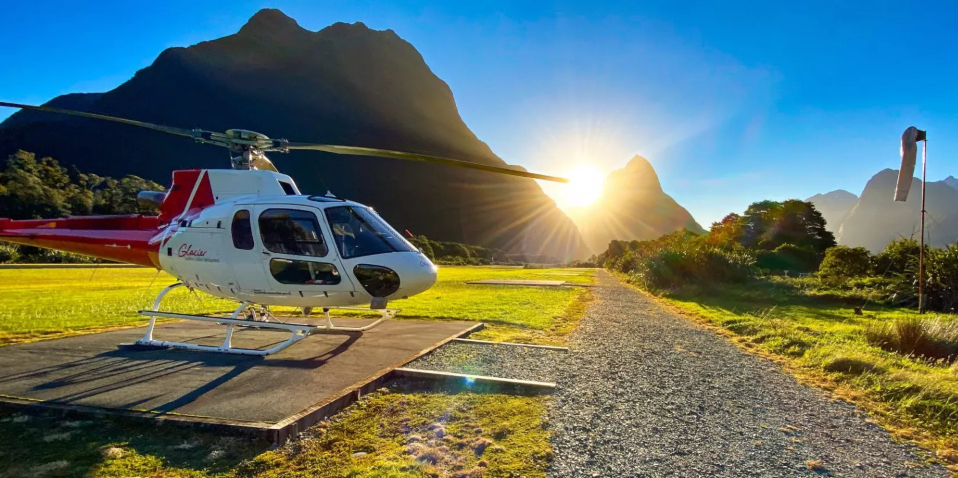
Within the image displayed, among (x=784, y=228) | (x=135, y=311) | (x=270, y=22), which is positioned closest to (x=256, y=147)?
(x=135, y=311)

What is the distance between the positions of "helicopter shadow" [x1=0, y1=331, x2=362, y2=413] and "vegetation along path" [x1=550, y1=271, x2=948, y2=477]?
12.8 feet

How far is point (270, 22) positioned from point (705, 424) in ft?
547

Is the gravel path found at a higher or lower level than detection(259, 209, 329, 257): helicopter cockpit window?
lower

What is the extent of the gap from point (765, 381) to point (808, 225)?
165 feet

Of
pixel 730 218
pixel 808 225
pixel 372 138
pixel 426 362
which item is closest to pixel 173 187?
pixel 426 362

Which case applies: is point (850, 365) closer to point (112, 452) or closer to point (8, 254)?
point (112, 452)

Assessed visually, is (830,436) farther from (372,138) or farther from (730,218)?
(372,138)

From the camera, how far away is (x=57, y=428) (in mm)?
4176

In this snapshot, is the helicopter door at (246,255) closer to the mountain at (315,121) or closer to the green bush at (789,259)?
the green bush at (789,259)

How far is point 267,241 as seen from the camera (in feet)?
21.5

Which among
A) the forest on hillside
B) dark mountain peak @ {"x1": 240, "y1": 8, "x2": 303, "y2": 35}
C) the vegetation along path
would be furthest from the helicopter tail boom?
dark mountain peak @ {"x1": 240, "y1": 8, "x2": 303, "y2": 35}

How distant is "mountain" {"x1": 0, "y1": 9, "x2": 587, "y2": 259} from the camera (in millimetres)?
85938

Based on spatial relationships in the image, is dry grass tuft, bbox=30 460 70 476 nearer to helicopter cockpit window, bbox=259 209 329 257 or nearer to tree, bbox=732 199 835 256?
helicopter cockpit window, bbox=259 209 329 257

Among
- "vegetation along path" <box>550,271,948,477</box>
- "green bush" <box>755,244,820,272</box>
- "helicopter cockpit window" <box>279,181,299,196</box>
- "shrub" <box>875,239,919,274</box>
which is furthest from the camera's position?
"green bush" <box>755,244,820,272</box>
